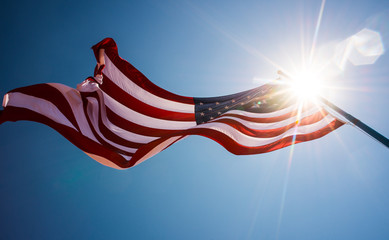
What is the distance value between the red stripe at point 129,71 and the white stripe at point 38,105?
4.14 feet

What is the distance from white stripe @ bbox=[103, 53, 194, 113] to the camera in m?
3.58

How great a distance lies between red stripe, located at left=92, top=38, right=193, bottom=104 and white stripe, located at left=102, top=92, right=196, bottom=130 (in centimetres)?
51

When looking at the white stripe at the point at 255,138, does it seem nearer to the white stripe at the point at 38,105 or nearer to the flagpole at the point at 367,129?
the flagpole at the point at 367,129

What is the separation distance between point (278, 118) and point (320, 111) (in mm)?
995

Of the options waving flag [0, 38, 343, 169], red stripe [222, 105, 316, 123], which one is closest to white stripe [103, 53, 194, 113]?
waving flag [0, 38, 343, 169]

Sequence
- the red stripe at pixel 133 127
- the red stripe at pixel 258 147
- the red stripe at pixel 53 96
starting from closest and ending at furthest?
the red stripe at pixel 53 96 < the red stripe at pixel 133 127 < the red stripe at pixel 258 147

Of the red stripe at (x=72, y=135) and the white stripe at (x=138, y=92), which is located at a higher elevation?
the white stripe at (x=138, y=92)

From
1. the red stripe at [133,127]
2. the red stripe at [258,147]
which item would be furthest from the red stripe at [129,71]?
the red stripe at [258,147]

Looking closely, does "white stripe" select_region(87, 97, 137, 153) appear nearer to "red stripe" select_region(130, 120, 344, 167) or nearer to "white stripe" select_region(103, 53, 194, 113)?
"white stripe" select_region(103, 53, 194, 113)

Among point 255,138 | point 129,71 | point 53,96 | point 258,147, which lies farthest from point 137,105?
point 258,147

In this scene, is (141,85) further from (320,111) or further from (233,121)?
(320,111)

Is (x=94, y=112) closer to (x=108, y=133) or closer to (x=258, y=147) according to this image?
(x=108, y=133)

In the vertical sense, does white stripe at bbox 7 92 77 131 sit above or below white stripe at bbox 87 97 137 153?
below

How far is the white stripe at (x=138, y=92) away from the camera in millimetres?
3584
